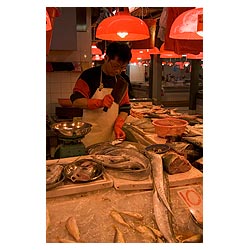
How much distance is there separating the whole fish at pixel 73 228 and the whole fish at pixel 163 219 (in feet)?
1.24

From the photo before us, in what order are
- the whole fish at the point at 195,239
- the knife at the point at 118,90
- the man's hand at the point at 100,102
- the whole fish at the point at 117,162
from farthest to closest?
the knife at the point at 118,90 < the man's hand at the point at 100,102 < the whole fish at the point at 117,162 < the whole fish at the point at 195,239

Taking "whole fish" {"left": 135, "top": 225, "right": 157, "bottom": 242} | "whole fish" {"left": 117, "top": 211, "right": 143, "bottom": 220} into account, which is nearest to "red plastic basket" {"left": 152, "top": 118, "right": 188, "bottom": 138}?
"whole fish" {"left": 117, "top": 211, "right": 143, "bottom": 220}

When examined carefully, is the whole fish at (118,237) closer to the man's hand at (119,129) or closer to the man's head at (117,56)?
the man's hand at (119,129)

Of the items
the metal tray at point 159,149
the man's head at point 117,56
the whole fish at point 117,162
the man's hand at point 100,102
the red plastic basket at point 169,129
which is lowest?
the whole fish at point 117,162

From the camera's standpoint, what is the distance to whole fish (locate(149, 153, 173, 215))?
1.57 m

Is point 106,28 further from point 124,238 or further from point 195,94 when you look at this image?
point 195,94

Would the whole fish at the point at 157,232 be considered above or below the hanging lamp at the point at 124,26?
below

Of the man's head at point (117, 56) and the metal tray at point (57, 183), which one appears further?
the man's head at point (117, 56)

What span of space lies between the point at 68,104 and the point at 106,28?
9.02 ft

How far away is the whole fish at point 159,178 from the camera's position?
5.16 feet

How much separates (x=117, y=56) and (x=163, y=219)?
1.93 m

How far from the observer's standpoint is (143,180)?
1.74 meters

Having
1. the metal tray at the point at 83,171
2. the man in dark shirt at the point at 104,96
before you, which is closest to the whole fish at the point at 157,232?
the metal tray at the point at 83,171

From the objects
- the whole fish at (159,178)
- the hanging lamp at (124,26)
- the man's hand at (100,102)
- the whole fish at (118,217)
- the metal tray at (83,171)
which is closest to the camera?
the whole fish at (118,217)
